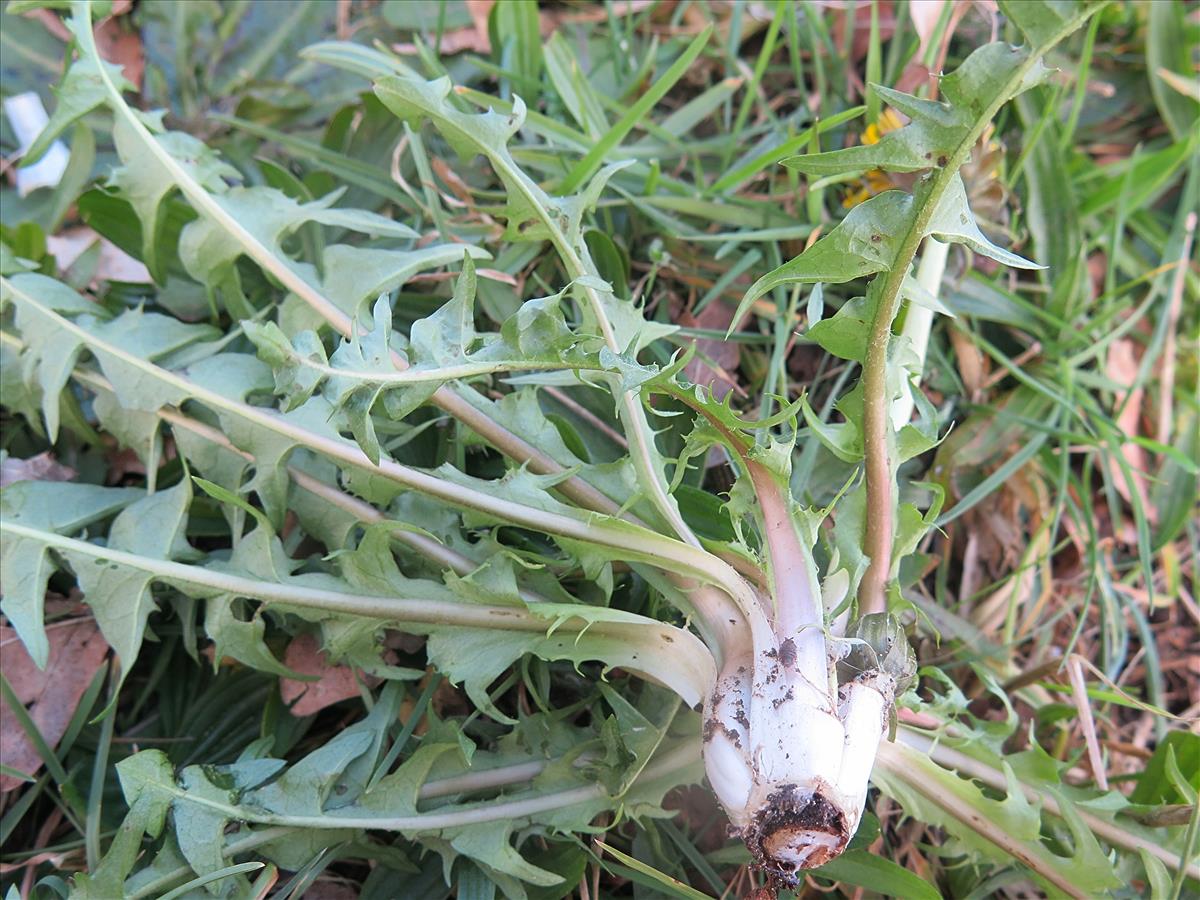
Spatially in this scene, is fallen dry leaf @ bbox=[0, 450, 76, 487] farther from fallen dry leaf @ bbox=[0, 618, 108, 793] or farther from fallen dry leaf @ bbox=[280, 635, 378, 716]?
fallen dry leaf @ bbox=[280, 635, 378, 716]

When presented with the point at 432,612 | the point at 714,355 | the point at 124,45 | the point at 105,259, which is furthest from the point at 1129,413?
the point at 124,45

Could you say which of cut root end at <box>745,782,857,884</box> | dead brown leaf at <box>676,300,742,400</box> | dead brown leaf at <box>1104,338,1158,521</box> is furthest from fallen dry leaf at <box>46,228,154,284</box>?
dead brown leaf at <box>1104,338,1158,521</box>

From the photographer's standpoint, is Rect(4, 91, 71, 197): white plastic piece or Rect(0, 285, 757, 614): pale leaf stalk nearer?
Rect(0, 285, 757, 614): pale leaf stalk

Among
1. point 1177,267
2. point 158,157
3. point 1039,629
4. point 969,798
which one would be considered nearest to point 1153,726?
point 1039,629

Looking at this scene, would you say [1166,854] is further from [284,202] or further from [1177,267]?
[284,202]

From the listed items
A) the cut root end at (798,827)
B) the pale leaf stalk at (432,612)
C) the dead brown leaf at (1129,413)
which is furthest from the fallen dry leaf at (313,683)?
the dead brown leaf at (1129,413)

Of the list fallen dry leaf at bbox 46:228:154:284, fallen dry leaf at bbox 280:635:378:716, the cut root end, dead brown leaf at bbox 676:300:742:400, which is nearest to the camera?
the cut root end

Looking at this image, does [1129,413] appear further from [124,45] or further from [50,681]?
[124,45]
